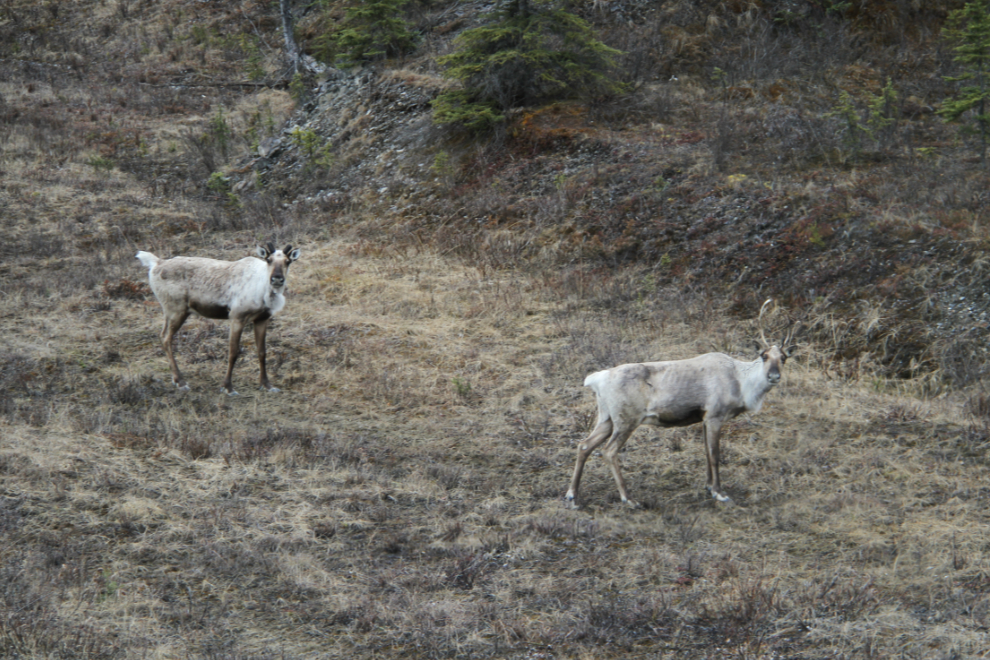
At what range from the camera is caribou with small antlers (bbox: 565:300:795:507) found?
30.2 ft

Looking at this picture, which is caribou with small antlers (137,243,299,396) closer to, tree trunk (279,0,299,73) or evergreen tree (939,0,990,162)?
evergreen tree (939,0,990,162)

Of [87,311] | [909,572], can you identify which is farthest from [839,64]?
[87,311]

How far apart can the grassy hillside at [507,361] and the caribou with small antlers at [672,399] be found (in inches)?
21.7

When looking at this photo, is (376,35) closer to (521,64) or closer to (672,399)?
(521,64)

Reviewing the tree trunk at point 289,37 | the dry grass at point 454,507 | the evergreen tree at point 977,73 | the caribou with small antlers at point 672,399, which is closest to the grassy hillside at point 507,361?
A: the dry grass at point 454,507

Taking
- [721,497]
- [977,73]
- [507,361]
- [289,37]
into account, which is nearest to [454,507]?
[721,497]

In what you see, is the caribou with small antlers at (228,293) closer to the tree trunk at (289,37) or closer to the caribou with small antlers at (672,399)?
the caribou with small antlers at (672,399)

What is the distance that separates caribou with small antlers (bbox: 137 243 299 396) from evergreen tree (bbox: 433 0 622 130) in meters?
7.79

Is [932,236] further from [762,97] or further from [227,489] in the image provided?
[227,489]

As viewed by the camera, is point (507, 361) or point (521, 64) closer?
point (507, 361)

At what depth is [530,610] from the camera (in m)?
7.13

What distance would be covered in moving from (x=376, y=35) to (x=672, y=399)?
1726cm

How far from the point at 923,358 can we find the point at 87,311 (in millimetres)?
12966

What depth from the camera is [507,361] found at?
13.0 m
